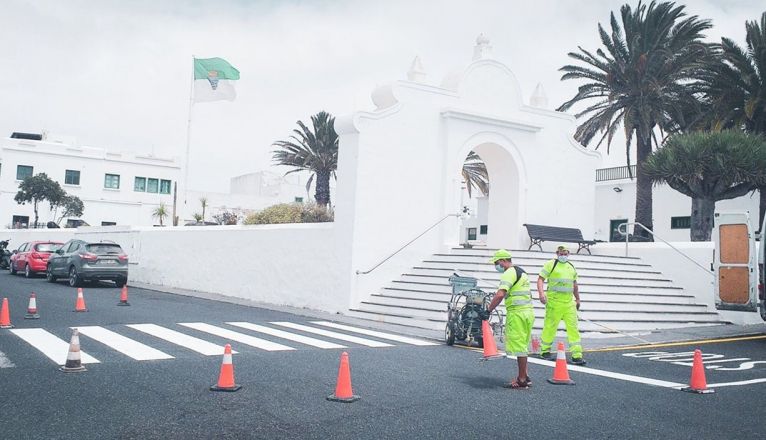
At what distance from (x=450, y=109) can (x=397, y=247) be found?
4.40 meters

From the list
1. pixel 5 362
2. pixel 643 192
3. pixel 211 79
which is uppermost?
pixel 211 79

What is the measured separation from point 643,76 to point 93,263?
2190cm

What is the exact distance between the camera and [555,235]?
21.0 meters

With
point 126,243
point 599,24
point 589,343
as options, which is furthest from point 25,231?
point 589,343

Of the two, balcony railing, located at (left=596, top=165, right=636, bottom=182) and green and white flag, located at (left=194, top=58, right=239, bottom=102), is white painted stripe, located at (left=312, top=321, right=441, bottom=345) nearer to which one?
balcony railing, located at (left=596, top=165, right=636, bottom=182)

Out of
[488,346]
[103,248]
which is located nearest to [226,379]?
[488,346]

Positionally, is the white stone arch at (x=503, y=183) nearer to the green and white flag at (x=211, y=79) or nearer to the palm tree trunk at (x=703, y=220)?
the palm tree trunk at (x=703, y=220)

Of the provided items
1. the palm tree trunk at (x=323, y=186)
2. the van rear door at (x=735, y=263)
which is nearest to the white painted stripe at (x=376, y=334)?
the van rear door at (x=735, y=263)

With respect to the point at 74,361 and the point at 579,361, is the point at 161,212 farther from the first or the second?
the point at 579,361

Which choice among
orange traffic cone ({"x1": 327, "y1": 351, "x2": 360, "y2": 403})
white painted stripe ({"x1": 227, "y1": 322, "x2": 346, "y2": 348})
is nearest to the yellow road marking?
white painted stripe ({"x1": 227, "y1": 322, "x2": 346, "y2": 348})

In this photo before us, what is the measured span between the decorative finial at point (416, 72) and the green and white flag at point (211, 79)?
2203 cm

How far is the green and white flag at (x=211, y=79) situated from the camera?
3898 centimetres

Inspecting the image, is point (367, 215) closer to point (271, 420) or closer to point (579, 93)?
point (271, 420)

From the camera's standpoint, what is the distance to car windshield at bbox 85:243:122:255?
77.7 ft
